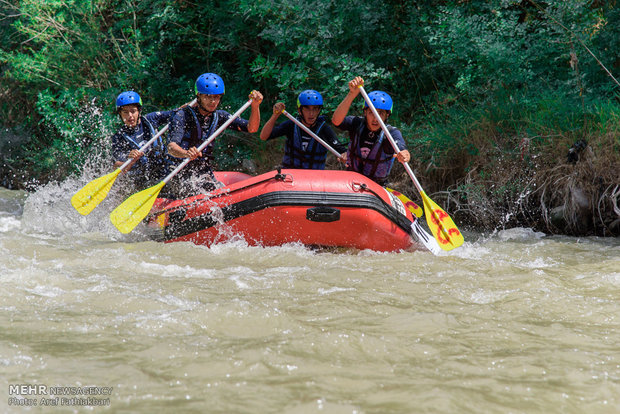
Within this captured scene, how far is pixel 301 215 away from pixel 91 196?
1.96 metres

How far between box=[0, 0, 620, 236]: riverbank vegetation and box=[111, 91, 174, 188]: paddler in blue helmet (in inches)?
75.3

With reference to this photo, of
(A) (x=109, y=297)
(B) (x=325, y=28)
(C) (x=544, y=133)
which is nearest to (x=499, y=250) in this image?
(C) (x=544, y=133)

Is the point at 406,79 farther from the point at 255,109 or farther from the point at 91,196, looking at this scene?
the point at 91,196

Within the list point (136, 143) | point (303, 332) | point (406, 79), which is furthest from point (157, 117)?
point (303, 332)

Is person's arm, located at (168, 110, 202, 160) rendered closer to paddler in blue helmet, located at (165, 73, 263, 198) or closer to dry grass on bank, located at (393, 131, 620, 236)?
paddler in blue helmet, located at (165, 73, 263, 198)

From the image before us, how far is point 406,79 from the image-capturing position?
7977 millimetres

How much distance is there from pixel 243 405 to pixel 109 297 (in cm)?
139

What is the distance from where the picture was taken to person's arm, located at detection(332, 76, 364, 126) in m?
5.46

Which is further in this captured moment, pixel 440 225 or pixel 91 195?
pixel 91 195

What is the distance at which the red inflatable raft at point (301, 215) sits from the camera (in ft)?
15.6

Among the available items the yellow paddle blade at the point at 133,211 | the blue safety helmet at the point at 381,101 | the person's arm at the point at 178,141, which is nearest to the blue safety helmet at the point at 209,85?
the person's arm at the point at 178,141

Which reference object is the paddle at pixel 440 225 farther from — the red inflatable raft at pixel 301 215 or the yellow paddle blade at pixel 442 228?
the red inflatable raft at pixel 301 215

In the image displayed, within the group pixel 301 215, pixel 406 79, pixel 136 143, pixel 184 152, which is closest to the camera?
pixel 301 215

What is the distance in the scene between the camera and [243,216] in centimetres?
482
